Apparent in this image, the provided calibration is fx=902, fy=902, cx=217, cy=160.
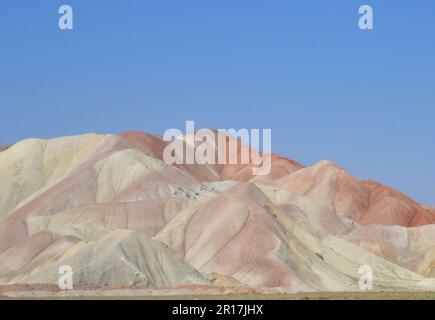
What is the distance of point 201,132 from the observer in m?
166

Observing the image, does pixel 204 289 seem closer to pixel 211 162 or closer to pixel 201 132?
pixel 211 162

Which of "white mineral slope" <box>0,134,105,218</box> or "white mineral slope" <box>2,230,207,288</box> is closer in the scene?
"white mineral slope" <box>2,230,207,288</box>

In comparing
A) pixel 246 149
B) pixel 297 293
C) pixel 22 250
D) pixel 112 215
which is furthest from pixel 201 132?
pixel 297 293

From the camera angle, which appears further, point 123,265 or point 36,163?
point 36,163

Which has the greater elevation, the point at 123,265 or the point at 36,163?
the point at 123,265

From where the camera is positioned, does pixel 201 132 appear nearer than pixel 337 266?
No

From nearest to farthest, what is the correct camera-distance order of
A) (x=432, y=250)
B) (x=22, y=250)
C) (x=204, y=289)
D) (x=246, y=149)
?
(x=204, y=289), (x=22, y=250), (x=432, y=250), (x=246, y=149)

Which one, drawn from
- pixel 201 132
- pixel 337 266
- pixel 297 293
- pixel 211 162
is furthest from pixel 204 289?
pixel 201 132

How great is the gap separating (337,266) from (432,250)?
32759 millimetres

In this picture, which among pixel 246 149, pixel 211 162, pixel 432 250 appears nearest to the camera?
pixel 432 250

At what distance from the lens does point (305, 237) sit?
90812 mm

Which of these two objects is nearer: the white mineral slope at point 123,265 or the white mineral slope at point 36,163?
the white mineral slope at point 123,265
